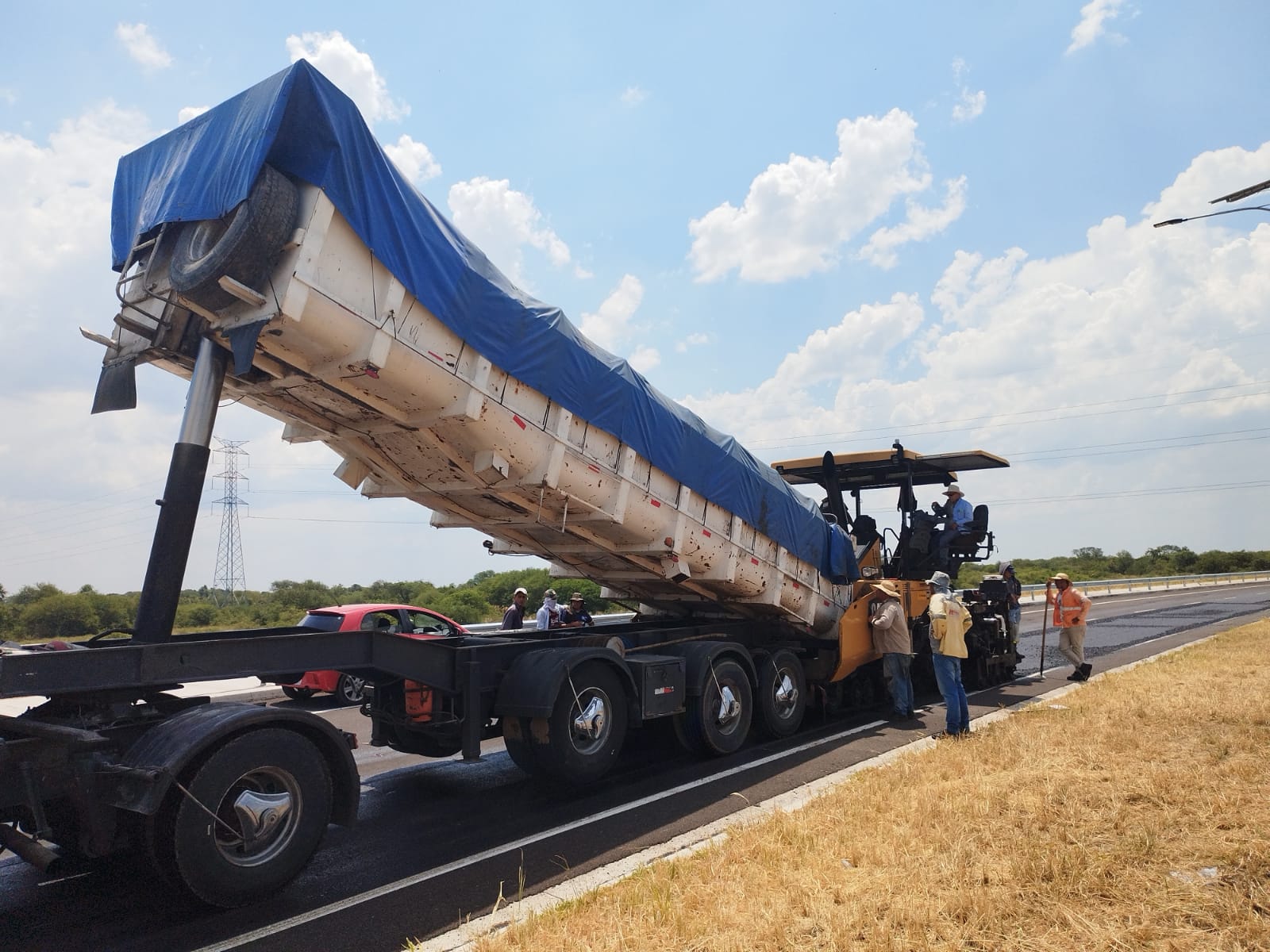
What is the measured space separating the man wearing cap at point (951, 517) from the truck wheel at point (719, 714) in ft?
13.9

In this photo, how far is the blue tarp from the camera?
4.83m

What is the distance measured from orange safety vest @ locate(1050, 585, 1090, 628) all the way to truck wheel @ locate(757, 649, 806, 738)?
17.7 ft

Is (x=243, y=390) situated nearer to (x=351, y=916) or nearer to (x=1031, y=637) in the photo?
(x=351, y=916)

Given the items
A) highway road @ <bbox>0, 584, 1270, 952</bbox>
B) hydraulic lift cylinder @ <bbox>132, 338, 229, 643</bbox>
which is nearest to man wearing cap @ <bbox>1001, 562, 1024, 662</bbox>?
highway road @ <bbox>0, 584, 1270, 952</bbox>

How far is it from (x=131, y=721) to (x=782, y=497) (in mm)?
6340

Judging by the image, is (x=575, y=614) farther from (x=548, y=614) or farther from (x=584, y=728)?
(x=584, y=728)

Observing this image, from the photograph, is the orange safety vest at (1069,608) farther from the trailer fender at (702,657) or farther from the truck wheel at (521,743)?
the truck wheel at (521,743)

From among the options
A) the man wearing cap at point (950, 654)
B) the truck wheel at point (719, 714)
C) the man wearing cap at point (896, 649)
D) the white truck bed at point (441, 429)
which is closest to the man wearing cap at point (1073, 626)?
the man wearing cap at point (896, 649)

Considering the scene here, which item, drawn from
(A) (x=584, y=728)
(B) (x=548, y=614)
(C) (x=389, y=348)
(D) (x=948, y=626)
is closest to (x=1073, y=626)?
(D) (x=948, y=626)

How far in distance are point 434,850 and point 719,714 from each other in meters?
3.29

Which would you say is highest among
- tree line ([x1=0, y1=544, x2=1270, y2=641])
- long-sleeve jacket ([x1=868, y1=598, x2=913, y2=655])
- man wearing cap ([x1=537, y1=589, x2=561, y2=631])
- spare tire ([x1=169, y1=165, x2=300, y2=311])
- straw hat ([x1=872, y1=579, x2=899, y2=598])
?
spare tire ([x1=169, y1=165, x2=300, y2=311])

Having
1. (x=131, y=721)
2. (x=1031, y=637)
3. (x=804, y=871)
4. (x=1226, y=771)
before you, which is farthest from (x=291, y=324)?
(x=1031, y=637)

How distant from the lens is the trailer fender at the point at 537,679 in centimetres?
614

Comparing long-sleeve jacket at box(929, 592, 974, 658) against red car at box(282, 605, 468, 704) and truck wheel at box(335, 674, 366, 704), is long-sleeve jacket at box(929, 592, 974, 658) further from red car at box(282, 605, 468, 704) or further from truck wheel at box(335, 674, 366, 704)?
truck wheel at box(335, 674, 366, 704)
